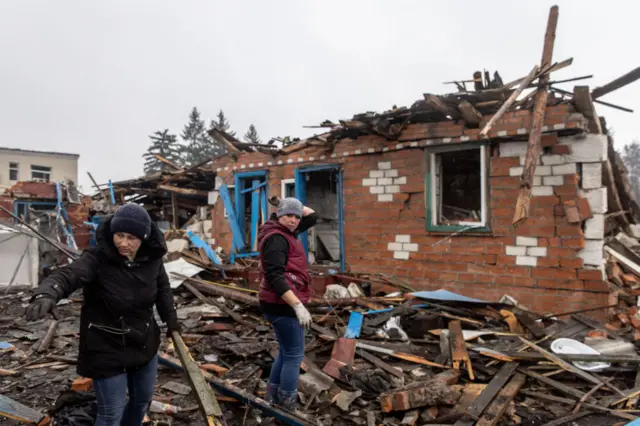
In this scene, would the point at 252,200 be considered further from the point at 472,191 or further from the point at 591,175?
the point at 591,175

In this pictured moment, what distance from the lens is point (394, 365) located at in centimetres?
505

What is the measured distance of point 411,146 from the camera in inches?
304

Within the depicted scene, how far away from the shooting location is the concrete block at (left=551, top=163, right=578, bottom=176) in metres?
6.35

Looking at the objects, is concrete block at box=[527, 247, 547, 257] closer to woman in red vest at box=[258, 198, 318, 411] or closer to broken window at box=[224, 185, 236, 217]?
woman in red vest at box=[258, 198, 318, 411]

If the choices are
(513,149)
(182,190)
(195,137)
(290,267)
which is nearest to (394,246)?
(513,149)

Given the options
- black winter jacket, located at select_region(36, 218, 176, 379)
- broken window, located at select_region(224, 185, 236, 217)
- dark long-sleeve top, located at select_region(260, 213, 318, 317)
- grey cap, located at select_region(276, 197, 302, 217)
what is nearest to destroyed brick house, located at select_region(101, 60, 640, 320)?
broken window, located at select_region(224, 185, 236, 217)

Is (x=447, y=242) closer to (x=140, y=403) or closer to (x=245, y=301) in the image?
(x=245, y=301)

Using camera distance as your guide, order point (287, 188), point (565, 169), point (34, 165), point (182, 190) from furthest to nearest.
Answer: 1. point (34, 165)
2. point (182, 190)
3. point (287, 188)
4. point (565, 169)

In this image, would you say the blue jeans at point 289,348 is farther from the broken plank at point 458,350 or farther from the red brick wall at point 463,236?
the red brick wall at point 463,236

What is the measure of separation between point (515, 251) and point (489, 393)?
133 inches

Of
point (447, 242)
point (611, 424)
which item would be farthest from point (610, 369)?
point (447, 242)

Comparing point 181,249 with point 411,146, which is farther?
point 181,249

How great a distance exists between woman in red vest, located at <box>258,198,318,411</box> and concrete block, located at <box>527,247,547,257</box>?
4.62 metres

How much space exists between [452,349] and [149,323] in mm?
3722
